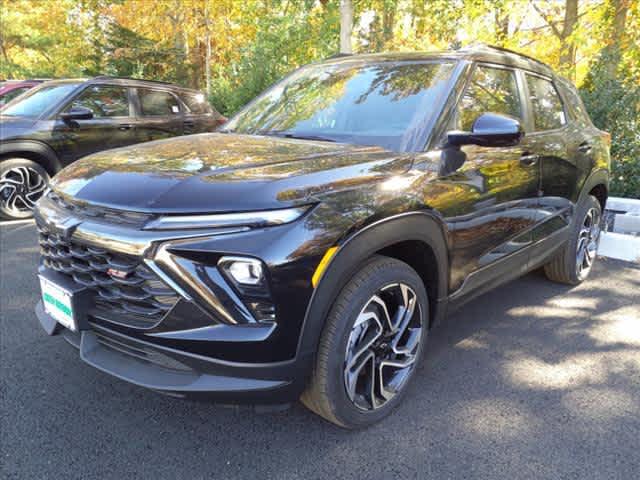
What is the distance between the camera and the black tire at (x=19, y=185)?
19.6 feet

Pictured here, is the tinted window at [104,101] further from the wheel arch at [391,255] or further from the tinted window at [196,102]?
the wheel arch at [391,255]

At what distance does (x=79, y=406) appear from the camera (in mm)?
2459

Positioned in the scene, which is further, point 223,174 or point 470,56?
point 470,56

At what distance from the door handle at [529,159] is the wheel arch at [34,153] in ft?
18.5

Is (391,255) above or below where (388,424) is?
above

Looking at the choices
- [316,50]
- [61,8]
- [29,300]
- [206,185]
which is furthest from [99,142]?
[61,8]

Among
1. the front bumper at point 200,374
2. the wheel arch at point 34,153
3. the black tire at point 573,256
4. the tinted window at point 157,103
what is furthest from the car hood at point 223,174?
the tinted window at point 157,103

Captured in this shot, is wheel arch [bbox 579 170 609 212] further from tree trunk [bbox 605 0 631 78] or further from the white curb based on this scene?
tree trunk [bbox 605 0 631 78]

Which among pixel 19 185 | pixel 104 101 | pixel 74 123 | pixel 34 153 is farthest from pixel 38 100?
pixel 19 185

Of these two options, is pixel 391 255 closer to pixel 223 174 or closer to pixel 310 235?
pixel 310 235

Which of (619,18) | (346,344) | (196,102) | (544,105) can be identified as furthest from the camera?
(619,18)

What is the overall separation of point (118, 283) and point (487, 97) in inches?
89.1

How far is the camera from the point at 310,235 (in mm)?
1825

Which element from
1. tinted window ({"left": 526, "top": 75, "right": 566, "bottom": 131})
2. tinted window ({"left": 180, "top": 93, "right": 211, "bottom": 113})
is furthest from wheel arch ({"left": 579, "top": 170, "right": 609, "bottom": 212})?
tinted window ({"left": 180, "top": 93, "right": 211, "bottom": 113})
